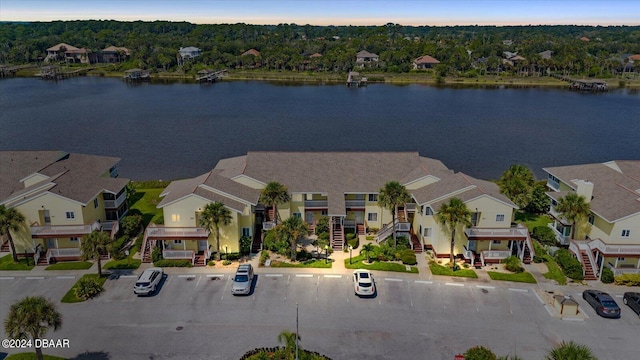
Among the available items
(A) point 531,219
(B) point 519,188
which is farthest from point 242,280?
(A) point 531,219

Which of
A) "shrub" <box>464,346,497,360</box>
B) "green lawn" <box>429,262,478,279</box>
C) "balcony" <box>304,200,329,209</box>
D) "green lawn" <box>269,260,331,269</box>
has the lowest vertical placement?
"green lawn" <box>429,262,478,279</box>

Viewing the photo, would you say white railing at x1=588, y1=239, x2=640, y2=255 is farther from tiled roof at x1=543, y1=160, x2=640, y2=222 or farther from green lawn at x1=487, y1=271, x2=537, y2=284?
green lawn at x1=487, y1=271, x2=537, y2=284

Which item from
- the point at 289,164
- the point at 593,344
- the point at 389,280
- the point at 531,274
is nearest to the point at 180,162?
the point at 289,164

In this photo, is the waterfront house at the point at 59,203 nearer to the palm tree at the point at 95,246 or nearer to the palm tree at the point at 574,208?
the palm tree at the point at 95,246

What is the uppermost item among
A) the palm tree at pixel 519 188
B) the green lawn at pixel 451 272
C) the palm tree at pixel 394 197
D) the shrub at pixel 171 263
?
the palm tree at pixel 394 197

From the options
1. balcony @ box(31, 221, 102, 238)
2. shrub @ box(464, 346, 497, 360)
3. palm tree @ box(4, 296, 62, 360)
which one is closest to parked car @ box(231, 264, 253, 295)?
palm tree @ box(4, 296, 62, 360)

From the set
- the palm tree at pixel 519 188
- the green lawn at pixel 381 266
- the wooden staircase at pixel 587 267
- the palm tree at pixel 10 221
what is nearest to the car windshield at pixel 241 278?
the green lawn at pixel 381 266
